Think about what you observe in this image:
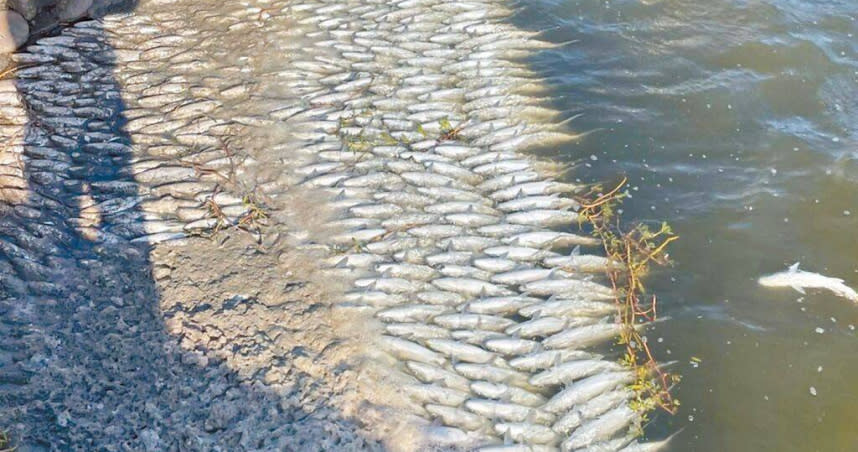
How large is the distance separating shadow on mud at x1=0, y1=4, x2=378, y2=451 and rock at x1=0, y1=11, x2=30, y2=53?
0.91m

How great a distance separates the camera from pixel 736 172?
7.05 m

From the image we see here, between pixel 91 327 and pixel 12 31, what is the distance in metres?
4.54

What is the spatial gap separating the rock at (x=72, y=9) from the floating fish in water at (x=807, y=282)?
7.96 m

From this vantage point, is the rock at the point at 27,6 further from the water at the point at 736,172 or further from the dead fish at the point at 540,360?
the dead fish at the point at 540,360

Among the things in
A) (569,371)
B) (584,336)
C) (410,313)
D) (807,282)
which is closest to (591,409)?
(569,371)

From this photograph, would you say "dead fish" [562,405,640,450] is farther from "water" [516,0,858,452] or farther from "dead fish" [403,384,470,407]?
"dead fish" [403,384,470,407]

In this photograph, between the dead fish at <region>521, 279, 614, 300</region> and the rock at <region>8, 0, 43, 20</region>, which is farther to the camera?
the rock at <region>8, 0, 43, 20</region>

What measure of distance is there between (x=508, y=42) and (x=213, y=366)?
17.7 feet

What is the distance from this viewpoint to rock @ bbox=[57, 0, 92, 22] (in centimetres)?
841

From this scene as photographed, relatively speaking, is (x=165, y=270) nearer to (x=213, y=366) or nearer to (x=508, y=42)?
(x=213, y=366)

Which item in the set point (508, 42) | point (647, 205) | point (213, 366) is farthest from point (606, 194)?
point (213, 366)

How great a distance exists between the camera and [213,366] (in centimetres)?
502

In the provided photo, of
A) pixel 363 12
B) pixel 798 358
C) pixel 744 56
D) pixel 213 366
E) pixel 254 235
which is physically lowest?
pixel 798 358

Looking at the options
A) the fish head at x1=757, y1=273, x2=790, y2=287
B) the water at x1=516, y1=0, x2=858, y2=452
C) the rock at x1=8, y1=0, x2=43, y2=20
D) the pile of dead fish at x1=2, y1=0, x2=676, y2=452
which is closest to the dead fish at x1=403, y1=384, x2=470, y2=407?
the pile of dead fish at x1=2, y1=0, x2=676, y2=452
